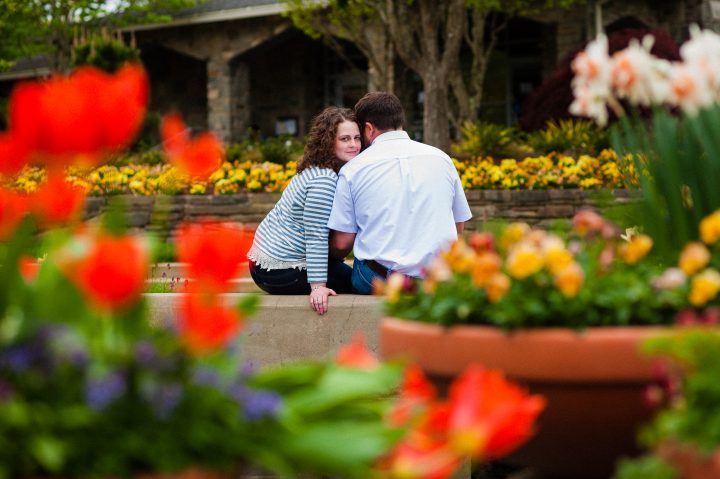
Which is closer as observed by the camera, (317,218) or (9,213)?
(9,213)

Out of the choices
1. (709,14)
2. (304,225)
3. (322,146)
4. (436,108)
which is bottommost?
(304,225)

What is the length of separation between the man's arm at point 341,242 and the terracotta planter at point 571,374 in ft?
8.54

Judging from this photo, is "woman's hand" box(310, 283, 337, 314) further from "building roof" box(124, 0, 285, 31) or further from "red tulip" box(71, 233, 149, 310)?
"building roof" box(124, 0, 285, 31)

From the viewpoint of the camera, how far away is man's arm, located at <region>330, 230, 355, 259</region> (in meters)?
4.62

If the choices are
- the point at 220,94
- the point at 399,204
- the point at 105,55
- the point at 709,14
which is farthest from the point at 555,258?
the point at 220,94

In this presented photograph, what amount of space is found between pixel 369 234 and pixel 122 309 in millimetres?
2962

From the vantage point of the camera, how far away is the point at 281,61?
2295cm

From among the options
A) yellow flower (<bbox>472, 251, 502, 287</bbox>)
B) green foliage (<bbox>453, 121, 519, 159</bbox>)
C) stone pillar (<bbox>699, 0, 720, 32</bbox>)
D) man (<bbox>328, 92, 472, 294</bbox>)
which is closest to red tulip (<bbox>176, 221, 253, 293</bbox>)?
yellow flower (<bbox>472, 251, 502, 287</bbox>)

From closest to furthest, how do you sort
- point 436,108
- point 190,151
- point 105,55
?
point 190,151 → point 436,108 → point 105,55

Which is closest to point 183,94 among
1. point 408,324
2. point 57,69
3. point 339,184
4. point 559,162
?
point 57,69

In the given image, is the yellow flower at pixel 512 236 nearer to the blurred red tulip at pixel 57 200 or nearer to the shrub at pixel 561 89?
the blurred red tulip at pixel 57 200

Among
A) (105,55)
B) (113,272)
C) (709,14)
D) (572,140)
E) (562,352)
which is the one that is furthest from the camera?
(105,55)

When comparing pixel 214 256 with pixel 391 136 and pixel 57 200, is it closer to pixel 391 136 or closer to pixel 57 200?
pixel 57 200

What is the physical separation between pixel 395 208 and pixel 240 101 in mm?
17294
